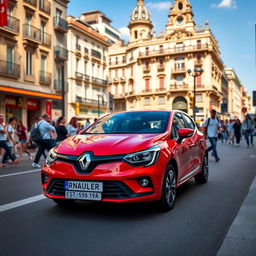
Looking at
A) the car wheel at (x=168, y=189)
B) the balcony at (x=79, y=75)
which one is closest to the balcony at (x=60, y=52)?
the balcony at (x=79, y=75)

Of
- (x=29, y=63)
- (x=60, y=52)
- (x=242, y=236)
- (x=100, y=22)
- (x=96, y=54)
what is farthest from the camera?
(x=100, y=22)

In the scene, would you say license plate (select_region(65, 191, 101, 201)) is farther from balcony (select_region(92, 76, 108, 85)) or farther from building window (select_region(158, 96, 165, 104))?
building window (select_region(158, 96, 165, 104))

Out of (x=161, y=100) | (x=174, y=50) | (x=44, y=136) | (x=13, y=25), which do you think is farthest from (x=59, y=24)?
(x=161, y=100)

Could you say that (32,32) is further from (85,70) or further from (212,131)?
(212,131)

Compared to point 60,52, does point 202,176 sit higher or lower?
lower

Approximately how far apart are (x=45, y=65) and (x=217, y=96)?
4626cm

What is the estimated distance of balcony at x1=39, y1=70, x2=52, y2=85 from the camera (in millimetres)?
29094

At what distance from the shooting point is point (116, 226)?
421cm

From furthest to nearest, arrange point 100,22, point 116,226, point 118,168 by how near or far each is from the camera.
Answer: point 100,22, point 118,168, point 116,226

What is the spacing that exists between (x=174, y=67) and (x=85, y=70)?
76.1 ft

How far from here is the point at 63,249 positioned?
346 cm

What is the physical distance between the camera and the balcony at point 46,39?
1171 inches

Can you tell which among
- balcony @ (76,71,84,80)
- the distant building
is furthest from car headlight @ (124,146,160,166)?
the distant building

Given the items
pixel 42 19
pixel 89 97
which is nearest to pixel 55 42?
pixel 42 19
